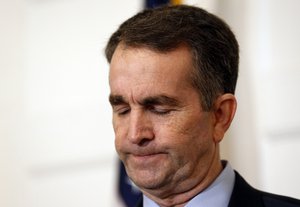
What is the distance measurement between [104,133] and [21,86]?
61 centimetres

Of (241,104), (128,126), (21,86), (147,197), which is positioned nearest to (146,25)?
(128,126)

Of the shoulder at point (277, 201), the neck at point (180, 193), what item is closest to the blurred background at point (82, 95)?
the shoulder at point (277, 201)

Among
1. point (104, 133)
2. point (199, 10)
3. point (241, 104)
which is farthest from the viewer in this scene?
point (104, 133)

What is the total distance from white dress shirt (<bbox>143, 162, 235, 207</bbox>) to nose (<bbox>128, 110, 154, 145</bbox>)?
206 mm

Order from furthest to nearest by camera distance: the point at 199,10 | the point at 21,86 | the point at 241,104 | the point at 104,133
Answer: the point at 21,86 → the point at 104,133 → the point at 241,104 → the point at 199,10

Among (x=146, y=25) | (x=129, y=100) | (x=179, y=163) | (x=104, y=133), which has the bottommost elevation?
(x=104, y=133)

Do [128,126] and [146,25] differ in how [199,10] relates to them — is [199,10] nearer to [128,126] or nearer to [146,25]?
[146,25]

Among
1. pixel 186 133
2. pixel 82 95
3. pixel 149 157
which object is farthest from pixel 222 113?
pixel 82 95

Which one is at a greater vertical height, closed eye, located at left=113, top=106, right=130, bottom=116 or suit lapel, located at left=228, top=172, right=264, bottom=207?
closed eye, located at left=113, top=106, right=130, bottom=116

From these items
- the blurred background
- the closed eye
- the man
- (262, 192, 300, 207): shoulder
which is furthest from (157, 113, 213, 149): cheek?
the blurred background

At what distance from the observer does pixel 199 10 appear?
176 centimetres

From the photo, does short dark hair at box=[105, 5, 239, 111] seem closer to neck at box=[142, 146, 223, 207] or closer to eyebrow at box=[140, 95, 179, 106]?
eyebrow at box=[140, 95, 179, 106]

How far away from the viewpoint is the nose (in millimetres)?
1556

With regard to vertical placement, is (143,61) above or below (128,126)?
above
